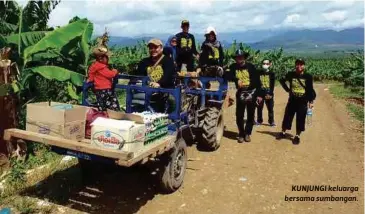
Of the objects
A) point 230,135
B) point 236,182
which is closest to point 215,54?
point 230,135

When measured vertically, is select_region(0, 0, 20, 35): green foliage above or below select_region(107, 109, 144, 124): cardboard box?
above

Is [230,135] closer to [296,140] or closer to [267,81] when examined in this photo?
[296,140]

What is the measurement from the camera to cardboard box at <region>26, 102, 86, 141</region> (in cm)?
570

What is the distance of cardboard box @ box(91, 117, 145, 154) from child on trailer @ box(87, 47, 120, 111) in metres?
1.32

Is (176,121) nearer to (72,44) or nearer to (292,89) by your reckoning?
(292,89)

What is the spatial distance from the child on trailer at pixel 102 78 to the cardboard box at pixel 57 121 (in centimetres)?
86

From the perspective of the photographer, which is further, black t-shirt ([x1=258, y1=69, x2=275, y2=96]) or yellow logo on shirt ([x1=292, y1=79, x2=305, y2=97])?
black t-shirt ([x1=258, y1=69, x2=275, y2=96])

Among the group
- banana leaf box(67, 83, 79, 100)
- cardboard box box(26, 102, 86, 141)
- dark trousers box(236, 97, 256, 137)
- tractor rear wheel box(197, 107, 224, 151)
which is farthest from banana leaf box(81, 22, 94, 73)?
cardboard box box(26, 102, 86, 141)

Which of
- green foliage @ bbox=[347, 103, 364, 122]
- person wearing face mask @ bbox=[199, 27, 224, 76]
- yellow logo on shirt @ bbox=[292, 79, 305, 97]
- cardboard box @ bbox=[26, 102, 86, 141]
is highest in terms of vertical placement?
person wearing face mask @ bbox=[199, 27, 224, 76]

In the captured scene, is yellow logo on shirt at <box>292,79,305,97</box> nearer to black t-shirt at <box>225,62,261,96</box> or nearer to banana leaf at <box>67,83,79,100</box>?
black t-shirt at <box>225,62,261,96</box>

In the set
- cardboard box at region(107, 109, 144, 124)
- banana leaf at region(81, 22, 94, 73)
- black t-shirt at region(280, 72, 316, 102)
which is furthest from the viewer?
banana leaf at region(81, 22, 94, 73)

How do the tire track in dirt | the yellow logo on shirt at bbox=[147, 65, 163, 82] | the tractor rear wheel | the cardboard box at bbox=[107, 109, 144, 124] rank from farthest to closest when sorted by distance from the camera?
the tractor rear wheel → the yellow logo on shirt at bbox=[147, 65, 163, 82] → the tire track in dirt → the cardboard box at bbox=[107, 109, 144, 124]

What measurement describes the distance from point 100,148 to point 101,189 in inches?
75.6

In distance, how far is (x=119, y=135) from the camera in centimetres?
529
